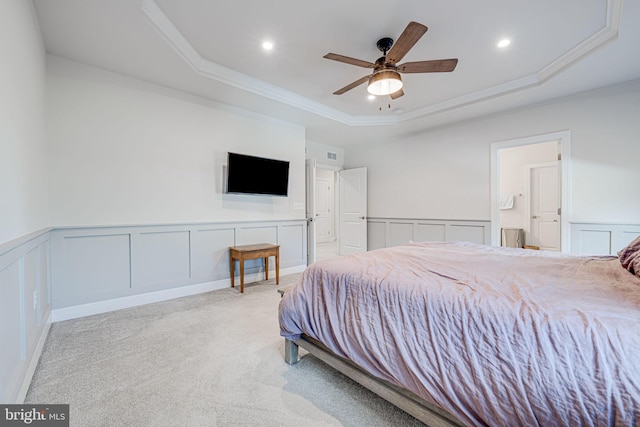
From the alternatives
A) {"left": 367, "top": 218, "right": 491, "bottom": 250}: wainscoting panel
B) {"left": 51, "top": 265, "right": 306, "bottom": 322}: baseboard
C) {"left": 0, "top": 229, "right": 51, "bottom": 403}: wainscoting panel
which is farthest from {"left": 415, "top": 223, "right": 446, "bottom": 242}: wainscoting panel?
{"left": 0, "top": 229, "right": 51, "bottom": 403}: wainscoting panel

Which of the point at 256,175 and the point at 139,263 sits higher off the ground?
the point at 256,175

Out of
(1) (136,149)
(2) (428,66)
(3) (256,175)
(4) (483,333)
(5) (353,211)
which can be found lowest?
(4) (483,333)

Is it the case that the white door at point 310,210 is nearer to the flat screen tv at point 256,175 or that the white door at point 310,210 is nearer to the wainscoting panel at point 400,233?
the flat screen tv at point 256,175

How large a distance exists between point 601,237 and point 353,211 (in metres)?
3.92

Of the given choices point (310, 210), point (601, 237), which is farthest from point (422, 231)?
point (601, 237)

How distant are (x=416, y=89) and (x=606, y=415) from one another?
11.9ft

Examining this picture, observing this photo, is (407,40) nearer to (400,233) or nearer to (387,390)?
(387,390)

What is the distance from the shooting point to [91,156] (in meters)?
2.81

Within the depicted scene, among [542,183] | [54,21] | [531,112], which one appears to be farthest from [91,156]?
[542,183]

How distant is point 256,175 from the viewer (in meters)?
3.96

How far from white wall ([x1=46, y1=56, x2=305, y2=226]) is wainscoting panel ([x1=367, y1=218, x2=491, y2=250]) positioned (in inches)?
108

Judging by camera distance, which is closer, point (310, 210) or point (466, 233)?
point (466, 233)

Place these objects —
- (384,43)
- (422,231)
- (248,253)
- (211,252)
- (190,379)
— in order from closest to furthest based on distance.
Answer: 1. (190,379)
2. (384,43)
3. (248,253)
4. (211,252)
5. (422,231)

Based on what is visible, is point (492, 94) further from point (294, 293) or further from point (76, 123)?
point (76, 123)
